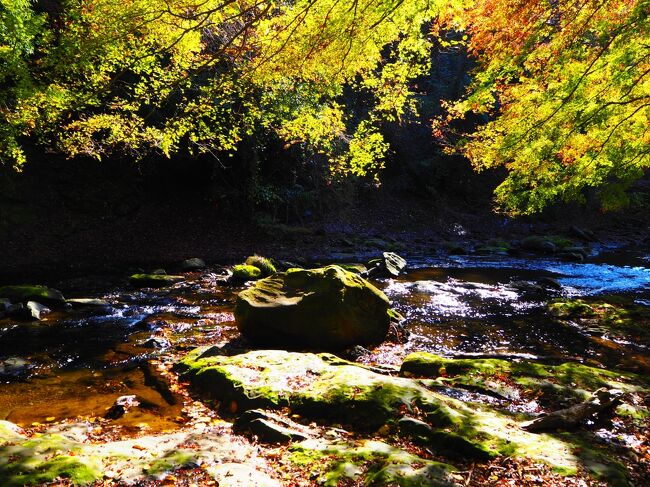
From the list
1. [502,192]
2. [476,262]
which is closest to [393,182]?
[476,262]

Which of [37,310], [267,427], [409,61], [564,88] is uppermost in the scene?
[409,61]

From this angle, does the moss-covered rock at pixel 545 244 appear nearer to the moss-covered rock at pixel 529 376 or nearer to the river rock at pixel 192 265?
the moss-covered rock at pixel 529 376

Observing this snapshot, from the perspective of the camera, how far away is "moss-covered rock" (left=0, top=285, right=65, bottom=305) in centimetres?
1026

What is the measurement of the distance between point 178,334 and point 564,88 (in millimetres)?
9253

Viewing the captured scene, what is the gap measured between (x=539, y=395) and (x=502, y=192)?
545 cm

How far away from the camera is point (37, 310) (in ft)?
31.6

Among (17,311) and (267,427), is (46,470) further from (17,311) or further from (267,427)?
(17,311)

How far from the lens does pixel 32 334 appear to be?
8.52 meters

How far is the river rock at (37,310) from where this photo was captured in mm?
9431

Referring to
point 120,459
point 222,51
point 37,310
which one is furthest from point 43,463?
point 37,310

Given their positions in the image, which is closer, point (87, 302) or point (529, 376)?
point (529, 376)

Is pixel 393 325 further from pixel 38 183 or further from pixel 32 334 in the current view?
pixel 38 183

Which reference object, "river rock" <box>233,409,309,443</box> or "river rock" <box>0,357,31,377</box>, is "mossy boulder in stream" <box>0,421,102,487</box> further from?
"river rock" <box>0,357,31,377</box>

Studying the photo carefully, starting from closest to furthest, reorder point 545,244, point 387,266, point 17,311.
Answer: point 17,311, point 387,266, point 545,244
